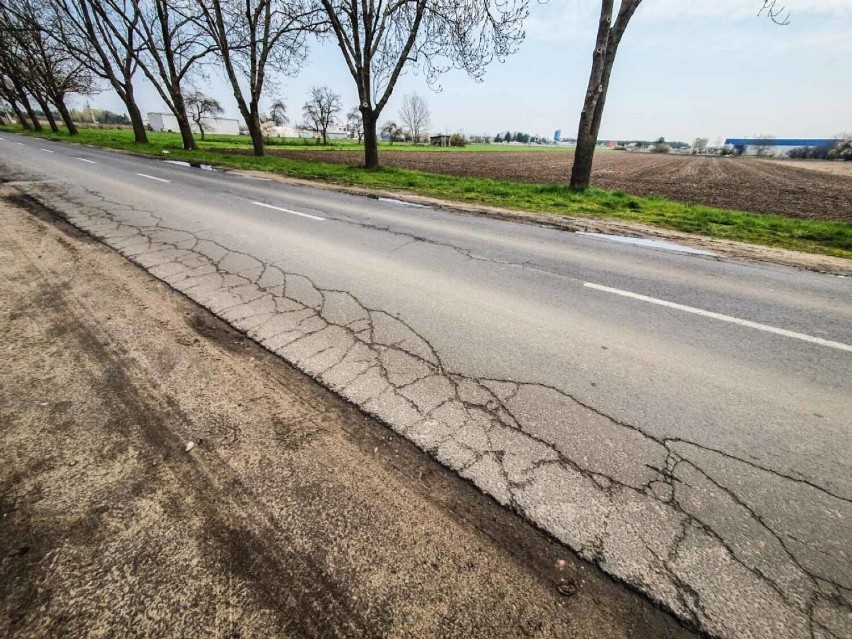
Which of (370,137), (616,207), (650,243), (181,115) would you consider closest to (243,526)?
(650,243)

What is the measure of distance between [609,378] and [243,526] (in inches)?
107

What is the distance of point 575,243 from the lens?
6953 mm

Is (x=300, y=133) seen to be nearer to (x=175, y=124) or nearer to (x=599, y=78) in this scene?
(x=175, y=124)

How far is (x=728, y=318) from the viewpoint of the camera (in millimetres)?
4098

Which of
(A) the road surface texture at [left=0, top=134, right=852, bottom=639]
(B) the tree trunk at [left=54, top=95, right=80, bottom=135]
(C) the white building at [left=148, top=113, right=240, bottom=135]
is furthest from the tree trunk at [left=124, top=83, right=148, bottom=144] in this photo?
(C) the white building at [left=148, top=113, right=240, bottom=135]

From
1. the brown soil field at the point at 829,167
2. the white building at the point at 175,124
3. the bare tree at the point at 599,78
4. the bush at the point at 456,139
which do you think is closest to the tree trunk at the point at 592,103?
the bare tree at the point at 599,78

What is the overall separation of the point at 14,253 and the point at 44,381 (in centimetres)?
391

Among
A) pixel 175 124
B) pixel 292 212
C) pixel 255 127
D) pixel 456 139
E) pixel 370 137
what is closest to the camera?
pixel 292 212

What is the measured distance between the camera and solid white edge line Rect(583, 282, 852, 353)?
12.1ft

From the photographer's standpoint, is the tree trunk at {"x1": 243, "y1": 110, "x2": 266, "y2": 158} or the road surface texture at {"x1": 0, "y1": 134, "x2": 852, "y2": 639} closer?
the road surface texture at {"x1": 0, "y1": 134, "x2": 852, "y2": 639}

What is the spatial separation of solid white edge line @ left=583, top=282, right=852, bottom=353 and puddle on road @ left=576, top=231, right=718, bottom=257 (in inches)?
120

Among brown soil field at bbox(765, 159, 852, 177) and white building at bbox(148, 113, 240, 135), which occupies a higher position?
white building at bbox(148, 113, 240, 135)

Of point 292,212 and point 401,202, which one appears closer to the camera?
point 292,212

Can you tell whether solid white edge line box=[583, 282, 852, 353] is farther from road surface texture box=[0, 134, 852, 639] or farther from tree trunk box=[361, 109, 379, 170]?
tree trunk box=[361, 109, 379, 170]
